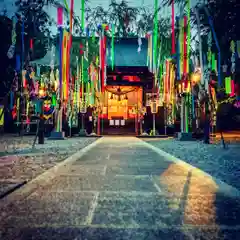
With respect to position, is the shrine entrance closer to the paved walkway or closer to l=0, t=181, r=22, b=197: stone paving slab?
the paved walkway

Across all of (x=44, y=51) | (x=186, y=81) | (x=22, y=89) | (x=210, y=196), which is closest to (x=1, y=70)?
(x=22, y=89)

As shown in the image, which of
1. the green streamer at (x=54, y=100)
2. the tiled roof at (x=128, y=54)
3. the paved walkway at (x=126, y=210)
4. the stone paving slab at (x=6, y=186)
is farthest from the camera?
the tiled roof at (x=128, y=54)

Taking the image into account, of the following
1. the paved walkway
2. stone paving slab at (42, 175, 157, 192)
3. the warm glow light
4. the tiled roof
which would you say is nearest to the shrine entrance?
the tiled roof

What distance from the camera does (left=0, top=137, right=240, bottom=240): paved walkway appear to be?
3301mm

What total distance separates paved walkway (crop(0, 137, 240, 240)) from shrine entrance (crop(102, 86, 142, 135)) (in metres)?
24.5

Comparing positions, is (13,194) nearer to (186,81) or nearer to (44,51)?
(186,81)

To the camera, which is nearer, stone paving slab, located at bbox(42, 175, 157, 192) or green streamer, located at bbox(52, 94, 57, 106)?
stone paving slab, located at bbox(42, 175, 157, 192)

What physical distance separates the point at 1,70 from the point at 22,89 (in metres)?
4.87

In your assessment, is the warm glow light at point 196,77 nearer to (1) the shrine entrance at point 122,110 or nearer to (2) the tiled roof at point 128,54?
(1) the shrine entrance at point 122,110

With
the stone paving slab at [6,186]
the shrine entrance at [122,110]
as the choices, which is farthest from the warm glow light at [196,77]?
the stone paving slab at [6,186]

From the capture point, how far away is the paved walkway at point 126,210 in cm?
330

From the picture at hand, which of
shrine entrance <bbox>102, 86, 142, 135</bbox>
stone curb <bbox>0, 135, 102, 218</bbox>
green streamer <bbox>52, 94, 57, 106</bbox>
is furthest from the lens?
shrine entrance <bbox>102, 86, 142, 135</bbox>

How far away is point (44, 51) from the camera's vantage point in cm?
3444

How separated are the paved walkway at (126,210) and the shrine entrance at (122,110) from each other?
24.5m
